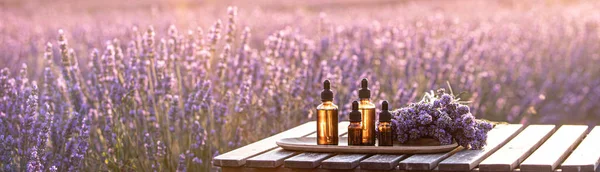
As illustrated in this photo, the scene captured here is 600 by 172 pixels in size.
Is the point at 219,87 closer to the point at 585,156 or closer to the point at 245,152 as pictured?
the point at 245,152

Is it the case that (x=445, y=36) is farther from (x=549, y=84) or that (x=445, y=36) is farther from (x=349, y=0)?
(x=349, y=0)

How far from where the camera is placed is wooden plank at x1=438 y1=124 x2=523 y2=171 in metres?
3.33

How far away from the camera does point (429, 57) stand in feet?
24.0

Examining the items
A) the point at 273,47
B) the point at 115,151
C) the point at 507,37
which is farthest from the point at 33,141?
the point at 507,37

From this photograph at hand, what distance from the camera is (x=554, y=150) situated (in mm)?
3682

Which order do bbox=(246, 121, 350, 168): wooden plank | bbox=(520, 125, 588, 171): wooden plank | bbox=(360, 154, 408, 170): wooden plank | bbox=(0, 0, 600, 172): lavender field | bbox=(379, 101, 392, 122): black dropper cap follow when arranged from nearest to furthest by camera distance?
bbox=(520, 125, 588, 171): wooden plank → bbox=(360, 154, 408, 170): wooden plank → bbox=(246, 121, 350, 168): wooden plank → bbox=(379, 101, 392, 122): black dropper cap → bbox=(0, 0, 600, 172): lavender field

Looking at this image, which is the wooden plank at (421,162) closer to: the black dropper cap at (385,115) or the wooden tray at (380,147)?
the wooden tray at (380,147)

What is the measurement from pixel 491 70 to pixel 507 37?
120 cm

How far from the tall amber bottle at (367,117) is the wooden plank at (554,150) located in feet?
1.87

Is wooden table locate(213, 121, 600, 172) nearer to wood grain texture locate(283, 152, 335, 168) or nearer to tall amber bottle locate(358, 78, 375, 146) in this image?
wood grain texture locate(283, 152, 335, 168)

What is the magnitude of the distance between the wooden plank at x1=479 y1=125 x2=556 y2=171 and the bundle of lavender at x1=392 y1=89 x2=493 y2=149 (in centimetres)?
11

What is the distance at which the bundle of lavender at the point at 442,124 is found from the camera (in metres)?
3.71

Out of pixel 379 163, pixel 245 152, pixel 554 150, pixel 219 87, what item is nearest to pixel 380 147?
pixel 379 163

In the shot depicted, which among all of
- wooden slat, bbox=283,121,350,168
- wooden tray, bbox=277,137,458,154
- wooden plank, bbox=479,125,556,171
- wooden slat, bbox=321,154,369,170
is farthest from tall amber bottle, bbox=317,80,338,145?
wooden plank, bbox=479,125,556,171
